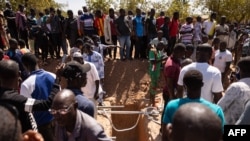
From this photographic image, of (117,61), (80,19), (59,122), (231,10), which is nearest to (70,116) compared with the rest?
(59,122)

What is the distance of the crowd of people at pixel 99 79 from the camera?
209cm

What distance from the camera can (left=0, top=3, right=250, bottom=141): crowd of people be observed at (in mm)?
2088

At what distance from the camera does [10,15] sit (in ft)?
38.2

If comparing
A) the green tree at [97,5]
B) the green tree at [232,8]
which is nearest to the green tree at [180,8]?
the green tree at [232,8]

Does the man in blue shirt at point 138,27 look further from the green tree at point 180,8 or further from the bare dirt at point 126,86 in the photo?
the green tree at point 180,8

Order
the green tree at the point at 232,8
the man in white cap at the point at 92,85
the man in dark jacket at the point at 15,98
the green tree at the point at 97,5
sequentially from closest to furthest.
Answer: the man in dark jacket at the point at 15,98, the man in white cap at the point at 92,85, the green tree at the point at 97,5, the green tree at the point at 232,8

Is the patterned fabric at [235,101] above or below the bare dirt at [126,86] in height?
A: above

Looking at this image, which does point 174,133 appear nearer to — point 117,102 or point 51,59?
point 117,102

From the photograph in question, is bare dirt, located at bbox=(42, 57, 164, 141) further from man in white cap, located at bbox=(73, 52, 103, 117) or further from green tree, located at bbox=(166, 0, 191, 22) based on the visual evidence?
green tree, located at bbox=(166, 0, 191, 22)

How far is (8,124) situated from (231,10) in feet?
70.1

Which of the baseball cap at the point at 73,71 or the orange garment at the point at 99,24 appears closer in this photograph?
the baseball cap at the point at 73,71

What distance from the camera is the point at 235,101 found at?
12.1 feet

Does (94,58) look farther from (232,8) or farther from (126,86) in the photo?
(232,8)

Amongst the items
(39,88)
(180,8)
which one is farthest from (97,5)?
(39,88)
